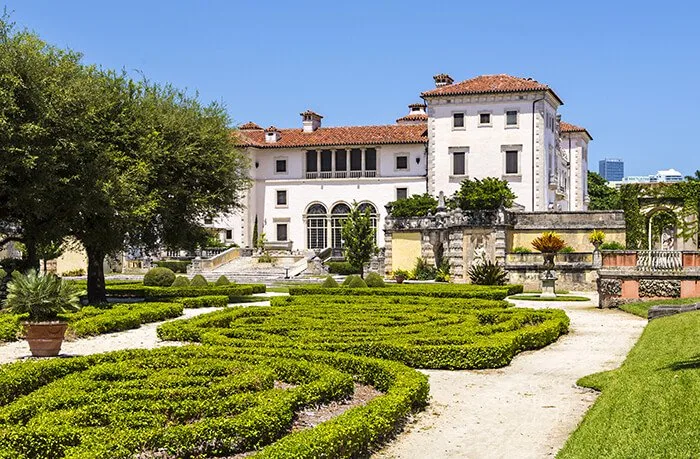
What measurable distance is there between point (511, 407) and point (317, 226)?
60371 mm

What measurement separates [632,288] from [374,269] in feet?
83.9

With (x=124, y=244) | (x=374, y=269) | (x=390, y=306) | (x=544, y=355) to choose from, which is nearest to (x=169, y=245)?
(x=124, y=244)

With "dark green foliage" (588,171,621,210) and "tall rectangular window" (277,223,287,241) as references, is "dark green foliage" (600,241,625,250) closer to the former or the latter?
"tall rectangular window" (277,223,287,241)

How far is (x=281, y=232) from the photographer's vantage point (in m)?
74.1

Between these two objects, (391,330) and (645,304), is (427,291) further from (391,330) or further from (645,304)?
(391,330)

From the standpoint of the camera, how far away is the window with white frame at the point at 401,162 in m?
70.5

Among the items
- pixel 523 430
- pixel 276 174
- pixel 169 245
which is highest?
pixel 276 174

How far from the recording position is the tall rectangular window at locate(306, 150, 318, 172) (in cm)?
7331

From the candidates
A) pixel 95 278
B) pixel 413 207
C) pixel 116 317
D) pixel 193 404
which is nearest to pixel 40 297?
pixel 116 317

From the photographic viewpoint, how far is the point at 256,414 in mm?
9844

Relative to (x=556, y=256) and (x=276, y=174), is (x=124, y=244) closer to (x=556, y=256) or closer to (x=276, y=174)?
(x=556, y=256)

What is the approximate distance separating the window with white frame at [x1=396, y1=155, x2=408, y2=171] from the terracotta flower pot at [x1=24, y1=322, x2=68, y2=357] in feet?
179

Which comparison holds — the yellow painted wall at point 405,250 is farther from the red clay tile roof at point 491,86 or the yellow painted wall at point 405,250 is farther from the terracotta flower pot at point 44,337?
the terracotta flower pot at point 44,337

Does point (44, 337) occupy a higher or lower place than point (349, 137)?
lower
